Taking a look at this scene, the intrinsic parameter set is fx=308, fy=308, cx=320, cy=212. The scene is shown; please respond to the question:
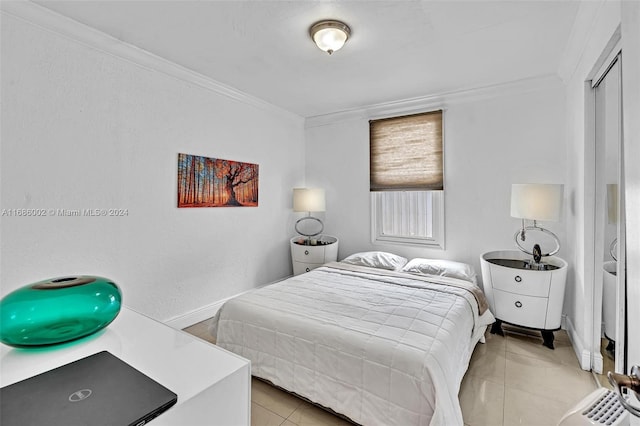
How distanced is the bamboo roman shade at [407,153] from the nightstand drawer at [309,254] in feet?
3.66

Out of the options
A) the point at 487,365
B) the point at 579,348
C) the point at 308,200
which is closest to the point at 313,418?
the point at 487,365

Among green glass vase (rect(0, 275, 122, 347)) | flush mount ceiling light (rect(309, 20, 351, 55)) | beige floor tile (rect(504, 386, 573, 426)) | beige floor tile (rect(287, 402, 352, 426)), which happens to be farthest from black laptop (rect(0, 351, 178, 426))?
flush mount ceiling light (rect(309, 20, 351, 55))

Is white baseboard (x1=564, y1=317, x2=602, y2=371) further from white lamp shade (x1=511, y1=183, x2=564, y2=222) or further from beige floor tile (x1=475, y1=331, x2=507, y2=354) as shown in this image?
white lamp shade (x1=511, y1=183, x2=564, y2=222)

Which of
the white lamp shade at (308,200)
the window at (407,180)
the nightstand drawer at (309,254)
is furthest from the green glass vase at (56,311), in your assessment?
the window at (407,180)

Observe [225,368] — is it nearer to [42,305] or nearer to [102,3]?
[42,305]

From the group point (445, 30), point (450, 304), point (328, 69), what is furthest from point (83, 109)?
point (450, 304)

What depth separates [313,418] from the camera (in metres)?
1.85

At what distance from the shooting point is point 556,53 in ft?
8.63

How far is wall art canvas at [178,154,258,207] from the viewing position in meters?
3.02

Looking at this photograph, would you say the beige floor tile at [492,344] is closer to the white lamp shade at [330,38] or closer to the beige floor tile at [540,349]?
the beige floor tile at [540,349]

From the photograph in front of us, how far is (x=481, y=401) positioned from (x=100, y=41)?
372 centimetres

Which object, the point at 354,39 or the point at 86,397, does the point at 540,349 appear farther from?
the point at 86,397

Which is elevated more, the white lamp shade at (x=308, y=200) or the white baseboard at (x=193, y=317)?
the white lamp shade at (x=308, y=200)

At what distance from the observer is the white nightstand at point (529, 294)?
2615mm
